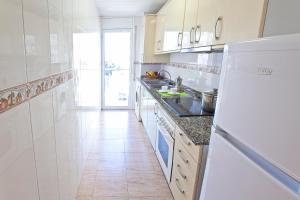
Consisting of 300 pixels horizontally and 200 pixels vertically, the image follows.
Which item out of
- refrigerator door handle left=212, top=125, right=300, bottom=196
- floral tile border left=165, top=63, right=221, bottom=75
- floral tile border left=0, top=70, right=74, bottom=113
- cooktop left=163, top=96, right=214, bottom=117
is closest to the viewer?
refrigerator door handle left=212, top=125, right=300, bottom=196

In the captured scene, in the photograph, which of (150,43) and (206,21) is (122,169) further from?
(150,43)

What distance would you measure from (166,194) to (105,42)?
3.92m

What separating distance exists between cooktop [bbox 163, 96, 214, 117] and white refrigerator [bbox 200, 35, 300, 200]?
845 millimetres

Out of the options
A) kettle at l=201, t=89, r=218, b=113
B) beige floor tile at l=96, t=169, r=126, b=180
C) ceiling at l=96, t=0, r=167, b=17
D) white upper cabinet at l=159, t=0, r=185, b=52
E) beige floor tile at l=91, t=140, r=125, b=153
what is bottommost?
beige floor tile at l=96, t=169, r=126, b=180

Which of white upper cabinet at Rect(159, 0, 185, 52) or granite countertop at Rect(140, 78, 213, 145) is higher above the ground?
white upper cabinet at Rect(159, 0, 185, 52)

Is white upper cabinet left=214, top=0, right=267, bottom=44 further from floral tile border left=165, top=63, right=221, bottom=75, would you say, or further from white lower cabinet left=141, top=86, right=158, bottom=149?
white lower cabinet left=141, top=86, right=158, bottom=149

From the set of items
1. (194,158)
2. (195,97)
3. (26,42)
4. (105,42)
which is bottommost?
(194,158)

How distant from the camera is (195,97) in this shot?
2.52 metres

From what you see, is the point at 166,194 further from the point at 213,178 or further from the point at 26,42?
the point at 26,42

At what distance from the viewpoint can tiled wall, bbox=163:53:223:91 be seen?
86.4 inches

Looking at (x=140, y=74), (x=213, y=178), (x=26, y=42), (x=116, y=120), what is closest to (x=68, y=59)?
(x=26, y=42)

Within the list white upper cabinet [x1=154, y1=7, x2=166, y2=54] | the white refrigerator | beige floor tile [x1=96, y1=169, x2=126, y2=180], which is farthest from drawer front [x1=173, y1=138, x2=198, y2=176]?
white upper cabinet [x1=154, y1=7, x2=166, y2=54]

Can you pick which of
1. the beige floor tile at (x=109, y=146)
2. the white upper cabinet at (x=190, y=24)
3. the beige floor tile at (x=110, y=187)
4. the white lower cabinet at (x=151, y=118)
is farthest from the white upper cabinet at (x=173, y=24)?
the beige floor tile at (x=110, y=187)

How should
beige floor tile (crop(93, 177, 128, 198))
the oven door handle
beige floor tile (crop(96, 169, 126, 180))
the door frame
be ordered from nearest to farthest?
the oven door handle → beige floor tile (crop(93, 177, 128, 198)) → beige floor tile (crop(96, 169, 126, 180)) → the door frame
